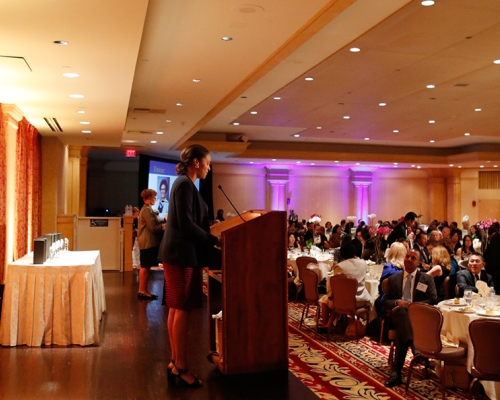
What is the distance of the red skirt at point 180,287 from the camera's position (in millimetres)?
4191

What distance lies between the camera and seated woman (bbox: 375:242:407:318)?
6.76 m

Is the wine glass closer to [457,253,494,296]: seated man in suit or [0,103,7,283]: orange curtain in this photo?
[457,253,494,296]: seated man in suit

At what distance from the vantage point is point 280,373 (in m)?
4.45

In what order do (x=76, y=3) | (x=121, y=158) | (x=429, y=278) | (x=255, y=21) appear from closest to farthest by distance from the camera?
(x=76, y=3)
(x=255, y=21)
(x=429, y=278)
(x=121, y=158)

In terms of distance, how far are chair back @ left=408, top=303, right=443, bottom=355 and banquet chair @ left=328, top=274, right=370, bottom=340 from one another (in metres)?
1.80

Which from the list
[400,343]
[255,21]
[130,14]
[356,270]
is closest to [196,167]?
[130,14]

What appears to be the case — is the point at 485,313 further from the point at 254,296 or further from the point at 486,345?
the point at 254,296

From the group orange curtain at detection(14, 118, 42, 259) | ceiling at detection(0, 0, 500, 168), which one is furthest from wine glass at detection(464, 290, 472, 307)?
orange curtain at detection(14, 118, 42, 259)

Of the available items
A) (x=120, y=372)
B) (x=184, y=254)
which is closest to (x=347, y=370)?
(x=120, y=372)

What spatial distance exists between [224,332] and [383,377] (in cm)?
203

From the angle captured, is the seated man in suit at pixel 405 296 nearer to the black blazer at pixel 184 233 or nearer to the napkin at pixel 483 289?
the napkin at pixel 483 289

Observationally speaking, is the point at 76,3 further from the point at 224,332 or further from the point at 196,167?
the point at 224,332

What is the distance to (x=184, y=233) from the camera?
13.6 ft

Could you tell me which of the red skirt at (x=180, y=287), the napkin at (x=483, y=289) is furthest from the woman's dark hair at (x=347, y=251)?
the red skirt at (x=180, y=287)
